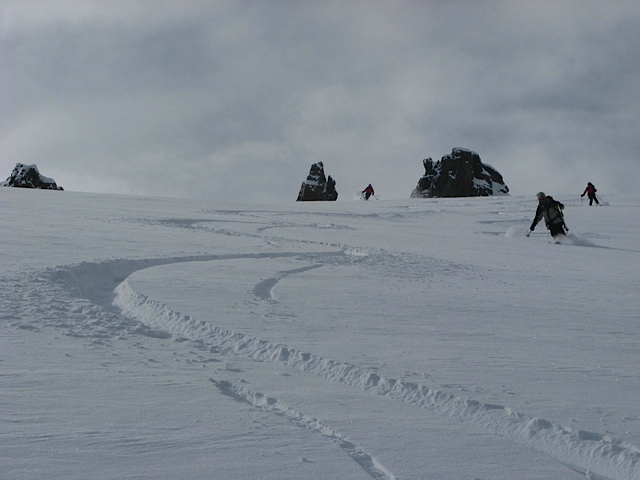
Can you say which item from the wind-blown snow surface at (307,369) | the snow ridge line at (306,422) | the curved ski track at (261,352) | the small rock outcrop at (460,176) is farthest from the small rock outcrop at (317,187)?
the snow ridge line at (306,422)

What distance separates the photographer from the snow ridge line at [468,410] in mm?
2857

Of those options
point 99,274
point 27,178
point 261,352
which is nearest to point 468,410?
point 261,352

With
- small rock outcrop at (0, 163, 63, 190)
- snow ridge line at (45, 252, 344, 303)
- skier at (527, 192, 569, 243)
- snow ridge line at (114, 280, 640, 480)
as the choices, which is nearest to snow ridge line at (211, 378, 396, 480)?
snow ridge line at (114, 280, 640, 480)

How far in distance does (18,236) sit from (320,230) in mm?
7499

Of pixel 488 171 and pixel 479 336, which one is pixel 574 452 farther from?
pixel 488 171

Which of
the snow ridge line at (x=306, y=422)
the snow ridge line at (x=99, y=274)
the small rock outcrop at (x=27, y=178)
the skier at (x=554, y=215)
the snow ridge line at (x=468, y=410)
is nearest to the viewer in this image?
the snow ridge line at (x=306, y=422)

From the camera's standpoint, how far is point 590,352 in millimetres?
4594

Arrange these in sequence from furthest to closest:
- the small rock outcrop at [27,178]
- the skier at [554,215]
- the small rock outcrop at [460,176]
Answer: the small rock outcrop at [460,176], the small rock outcrop at [27,178], the skier at [554,215]

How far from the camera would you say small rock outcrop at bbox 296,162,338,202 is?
320 feet

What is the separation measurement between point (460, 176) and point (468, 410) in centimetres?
9410

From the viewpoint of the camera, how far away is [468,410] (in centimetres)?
338

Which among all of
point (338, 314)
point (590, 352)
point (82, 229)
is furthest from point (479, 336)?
point (82, 229)

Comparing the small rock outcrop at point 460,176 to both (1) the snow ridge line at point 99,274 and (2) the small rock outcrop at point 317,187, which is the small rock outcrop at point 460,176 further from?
(1) the snow ridge line at point 99,274

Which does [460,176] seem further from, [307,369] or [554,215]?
[307,369]
